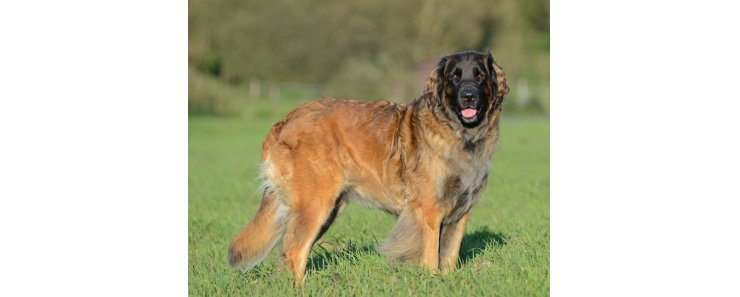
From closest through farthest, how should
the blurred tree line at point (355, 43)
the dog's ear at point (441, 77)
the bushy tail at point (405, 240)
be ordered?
1. the dog's ear at point (441, 77)
2. the bushy tail at point (405, 240)
3. the blurred tree line at point (355, 43)

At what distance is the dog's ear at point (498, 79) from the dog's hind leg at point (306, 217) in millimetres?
1242

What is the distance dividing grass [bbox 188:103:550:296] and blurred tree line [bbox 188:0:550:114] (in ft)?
4.63

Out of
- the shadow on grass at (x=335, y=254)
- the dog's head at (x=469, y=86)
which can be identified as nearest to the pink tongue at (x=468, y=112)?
the dog's head at (x=469, y=86)

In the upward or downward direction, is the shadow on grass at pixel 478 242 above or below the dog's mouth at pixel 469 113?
below

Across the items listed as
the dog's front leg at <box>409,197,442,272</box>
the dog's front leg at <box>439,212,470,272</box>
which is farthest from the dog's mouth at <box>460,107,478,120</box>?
the dog's front leg at <box>439,212,470,272</box>

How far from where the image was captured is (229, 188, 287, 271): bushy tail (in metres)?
5.88

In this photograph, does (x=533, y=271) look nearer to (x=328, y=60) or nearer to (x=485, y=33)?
(x=485, y=33)

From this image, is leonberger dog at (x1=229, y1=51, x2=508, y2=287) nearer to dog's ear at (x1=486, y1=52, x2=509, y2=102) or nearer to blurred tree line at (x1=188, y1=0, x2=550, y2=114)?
dog's ear at (x1=486, y1=52, x2=509, y2=102)

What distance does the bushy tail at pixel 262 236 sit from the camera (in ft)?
19.3

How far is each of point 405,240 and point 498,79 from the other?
1.23 metres

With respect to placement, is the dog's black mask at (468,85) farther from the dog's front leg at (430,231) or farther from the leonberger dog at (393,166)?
the dog's front leg at (430,231)
